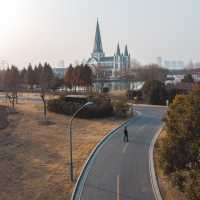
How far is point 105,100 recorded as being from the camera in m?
44.6

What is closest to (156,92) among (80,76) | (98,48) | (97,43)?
(80,76)

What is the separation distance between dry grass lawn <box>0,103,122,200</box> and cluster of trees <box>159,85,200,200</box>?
244 inches

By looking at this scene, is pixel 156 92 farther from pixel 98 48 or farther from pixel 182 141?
pixel 98 48

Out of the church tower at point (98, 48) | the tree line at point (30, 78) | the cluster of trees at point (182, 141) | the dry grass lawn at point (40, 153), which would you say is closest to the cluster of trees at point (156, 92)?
the dry grass lawn at point (40, 153)

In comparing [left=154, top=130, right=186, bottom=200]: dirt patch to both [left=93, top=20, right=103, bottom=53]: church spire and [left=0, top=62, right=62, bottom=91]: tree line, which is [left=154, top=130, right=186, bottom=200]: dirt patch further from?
[left=93, top=20, right=103, bottom=53]: church spire

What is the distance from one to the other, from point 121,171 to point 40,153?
8.83m

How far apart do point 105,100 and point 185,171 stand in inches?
1068

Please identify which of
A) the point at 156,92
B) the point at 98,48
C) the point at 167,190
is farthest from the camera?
the point at 98,48

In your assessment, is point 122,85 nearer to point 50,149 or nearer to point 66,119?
point 66,119

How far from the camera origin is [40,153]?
2825 cm

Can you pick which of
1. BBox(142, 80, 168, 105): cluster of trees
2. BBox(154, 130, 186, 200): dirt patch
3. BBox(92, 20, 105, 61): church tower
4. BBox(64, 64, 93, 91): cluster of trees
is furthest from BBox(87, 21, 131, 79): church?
BBox(154, 130, 186, 200): dirt patch

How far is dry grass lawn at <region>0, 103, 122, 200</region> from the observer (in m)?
20.4

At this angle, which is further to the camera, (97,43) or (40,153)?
(97,43)

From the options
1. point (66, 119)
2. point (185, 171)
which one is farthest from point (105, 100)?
point (185, 171)
